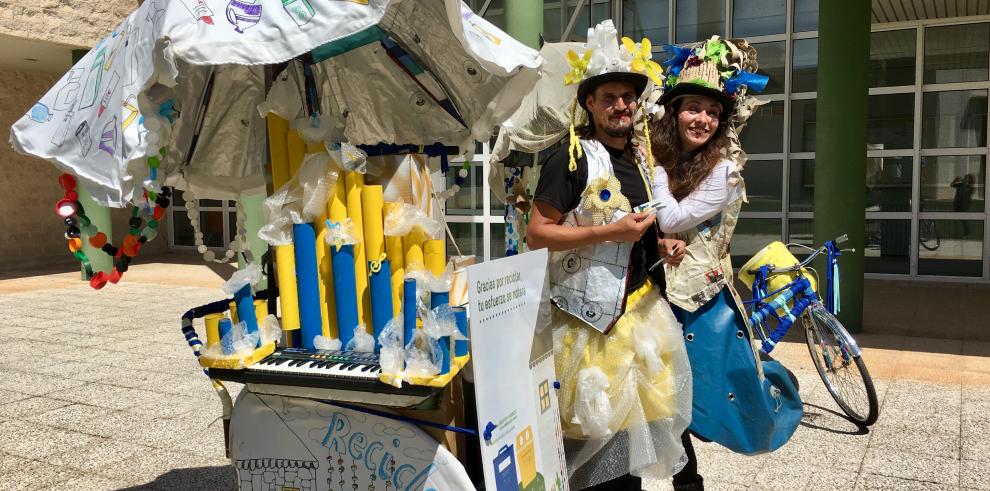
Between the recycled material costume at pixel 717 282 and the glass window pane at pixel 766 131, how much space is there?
803 cm

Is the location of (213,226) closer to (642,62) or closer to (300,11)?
(642,62)

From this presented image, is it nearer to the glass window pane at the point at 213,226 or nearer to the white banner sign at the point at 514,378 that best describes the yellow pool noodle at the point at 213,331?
the white banner sign at the point at 514,378

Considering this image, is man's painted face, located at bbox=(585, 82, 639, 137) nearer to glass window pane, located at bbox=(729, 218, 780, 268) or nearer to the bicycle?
the bicycle

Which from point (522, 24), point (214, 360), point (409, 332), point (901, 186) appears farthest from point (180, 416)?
point (901, 186)

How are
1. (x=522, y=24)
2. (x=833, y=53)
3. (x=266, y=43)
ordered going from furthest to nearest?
(x=522, y=24), (x=833, y=53), (x=266, y=43)

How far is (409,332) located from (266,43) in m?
0.90

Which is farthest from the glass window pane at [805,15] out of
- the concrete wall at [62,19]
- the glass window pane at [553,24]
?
the concrete wall at [62,19]

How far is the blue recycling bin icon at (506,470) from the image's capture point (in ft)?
6.68

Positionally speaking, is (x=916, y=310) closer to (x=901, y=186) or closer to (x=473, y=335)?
(x=901, y=186)

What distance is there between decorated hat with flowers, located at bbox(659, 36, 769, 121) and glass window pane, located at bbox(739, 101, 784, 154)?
7920 mm

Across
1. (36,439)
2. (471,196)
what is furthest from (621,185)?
(471,196)

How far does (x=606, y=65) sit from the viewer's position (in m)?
2.44

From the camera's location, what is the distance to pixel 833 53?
6570 millimetres

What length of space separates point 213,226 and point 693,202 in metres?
14.9
